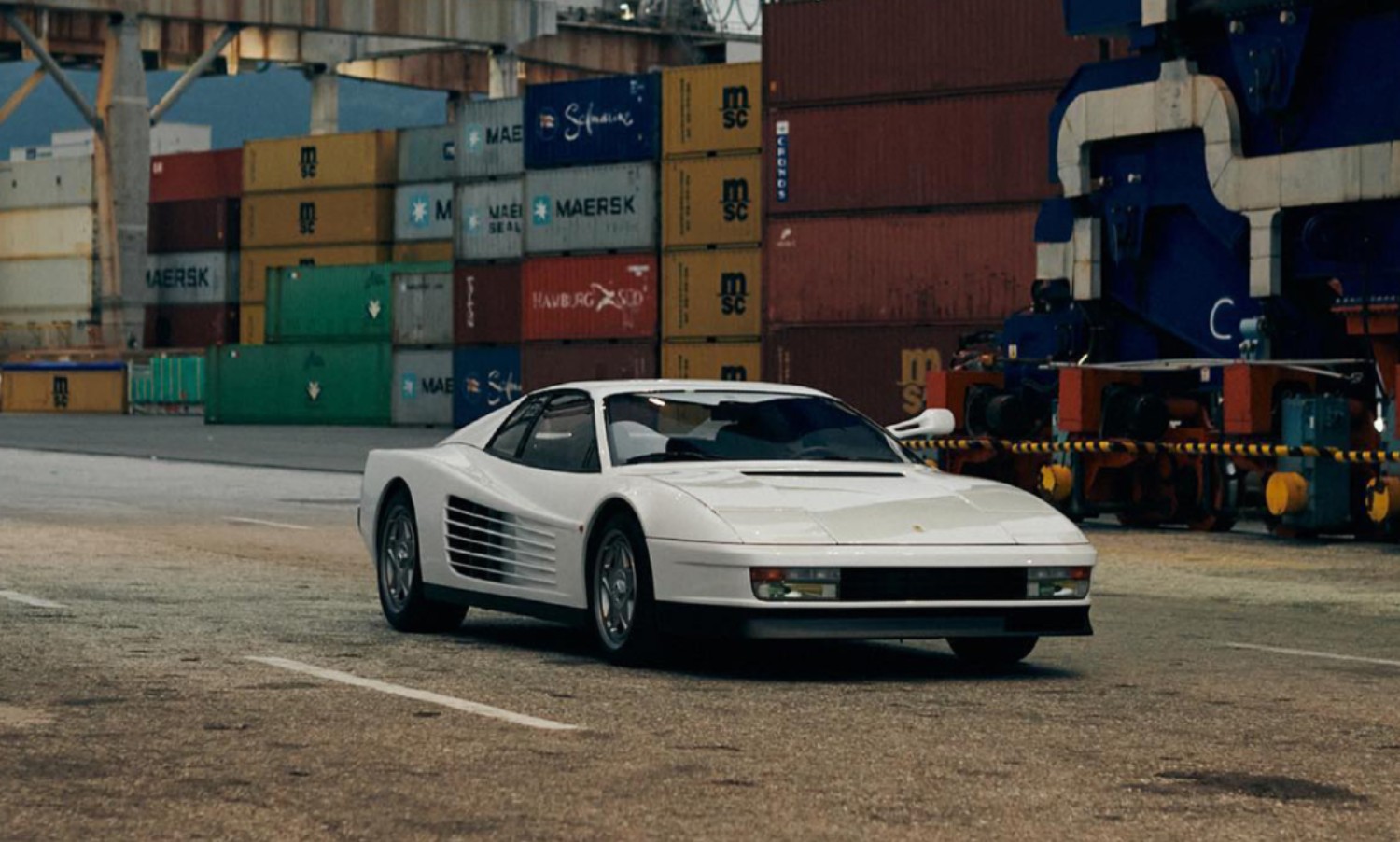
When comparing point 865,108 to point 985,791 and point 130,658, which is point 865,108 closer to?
point 130,658

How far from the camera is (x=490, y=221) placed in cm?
5791

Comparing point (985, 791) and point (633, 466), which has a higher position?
point (633, 466)

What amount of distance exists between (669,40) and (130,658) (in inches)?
2584

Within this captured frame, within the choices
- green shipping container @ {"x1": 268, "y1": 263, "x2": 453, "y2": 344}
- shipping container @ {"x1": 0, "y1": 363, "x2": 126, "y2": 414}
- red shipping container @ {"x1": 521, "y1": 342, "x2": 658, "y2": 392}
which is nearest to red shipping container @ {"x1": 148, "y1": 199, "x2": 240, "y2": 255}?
shipping container @ {"x1": 0, "y1": 363, "x2": 126, "y2": 414}

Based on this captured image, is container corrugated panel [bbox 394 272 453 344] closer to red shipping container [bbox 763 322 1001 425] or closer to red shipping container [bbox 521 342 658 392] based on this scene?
red shipping container [bbox 521 342 658 392]

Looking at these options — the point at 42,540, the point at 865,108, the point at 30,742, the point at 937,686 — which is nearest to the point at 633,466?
the point at 937,686

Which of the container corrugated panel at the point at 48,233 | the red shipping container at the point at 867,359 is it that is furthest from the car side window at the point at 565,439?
the container corrugated panel at the point at 48,233

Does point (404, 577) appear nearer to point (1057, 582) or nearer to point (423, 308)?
point (1057, 582)

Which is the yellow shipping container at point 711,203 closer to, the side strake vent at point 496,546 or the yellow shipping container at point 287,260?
the yellow shipping container at point 287,260

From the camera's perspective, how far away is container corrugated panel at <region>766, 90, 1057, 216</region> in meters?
38.5

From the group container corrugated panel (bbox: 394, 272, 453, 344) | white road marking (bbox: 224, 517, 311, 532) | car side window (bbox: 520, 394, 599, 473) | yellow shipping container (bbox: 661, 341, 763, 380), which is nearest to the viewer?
car side window (bbox: 520, 394, 599, 473)

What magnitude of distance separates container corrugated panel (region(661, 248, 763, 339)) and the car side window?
36.9 meters

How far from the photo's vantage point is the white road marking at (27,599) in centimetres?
1308

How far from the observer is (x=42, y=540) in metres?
18.8
